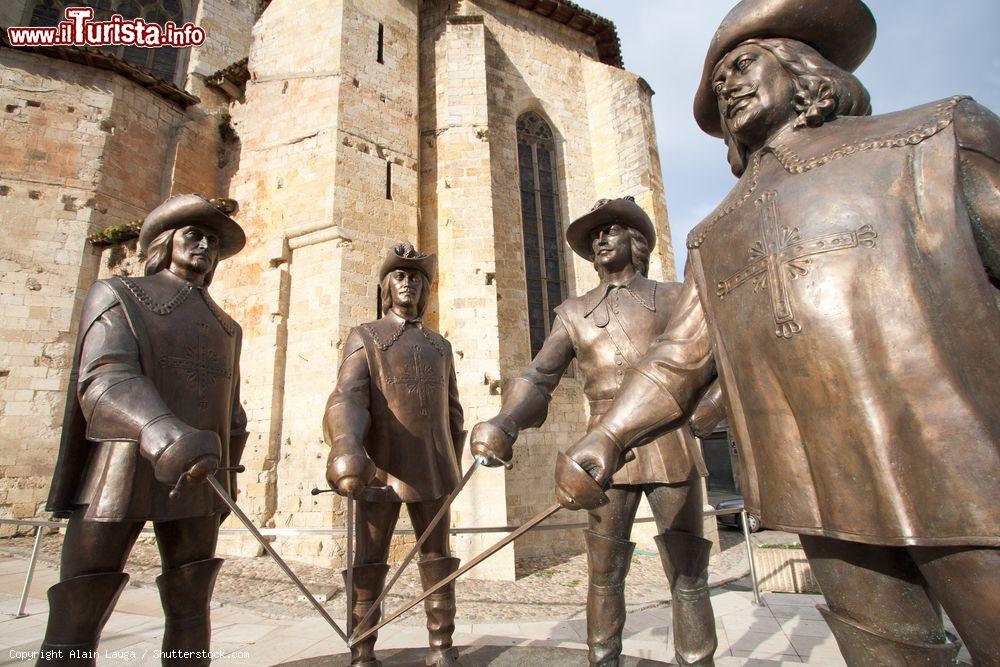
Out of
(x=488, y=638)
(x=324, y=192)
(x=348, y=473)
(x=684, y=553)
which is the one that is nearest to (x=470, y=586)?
(x=488, y=638)

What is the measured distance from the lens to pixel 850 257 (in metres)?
1.06

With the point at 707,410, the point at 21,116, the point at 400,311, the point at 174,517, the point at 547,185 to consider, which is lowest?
the point at 174,517

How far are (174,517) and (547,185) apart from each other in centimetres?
986

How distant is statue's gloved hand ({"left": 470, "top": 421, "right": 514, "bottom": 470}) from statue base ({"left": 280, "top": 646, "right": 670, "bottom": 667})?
1.29m

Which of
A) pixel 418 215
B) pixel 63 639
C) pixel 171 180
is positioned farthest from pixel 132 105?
pixel 63 639

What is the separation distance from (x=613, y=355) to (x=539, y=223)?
819 cm

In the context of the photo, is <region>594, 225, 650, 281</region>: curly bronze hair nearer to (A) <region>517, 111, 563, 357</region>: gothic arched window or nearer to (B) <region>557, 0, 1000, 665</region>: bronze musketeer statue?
(B) <region>557, 0, 1000, 665</region>: bronze musketeer statue

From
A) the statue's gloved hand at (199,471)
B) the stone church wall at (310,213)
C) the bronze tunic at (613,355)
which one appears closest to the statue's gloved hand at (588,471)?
the bronze tunic at (613,355)

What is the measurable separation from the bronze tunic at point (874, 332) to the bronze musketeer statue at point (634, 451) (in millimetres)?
899

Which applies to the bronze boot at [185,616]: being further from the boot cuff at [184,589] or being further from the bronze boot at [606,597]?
the bronze boot at [606,597]

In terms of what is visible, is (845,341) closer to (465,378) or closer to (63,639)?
(63,639)

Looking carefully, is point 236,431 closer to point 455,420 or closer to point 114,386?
point 114,386

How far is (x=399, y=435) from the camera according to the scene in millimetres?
2521

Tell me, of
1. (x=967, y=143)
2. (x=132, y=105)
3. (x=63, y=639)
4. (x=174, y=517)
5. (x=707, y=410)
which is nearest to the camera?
(x=967, y=143)
